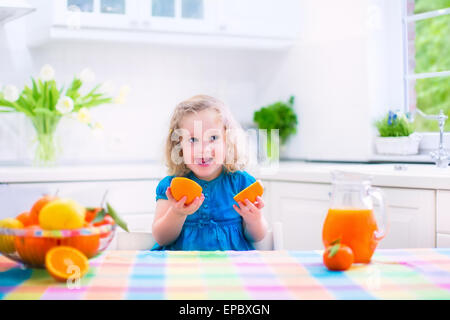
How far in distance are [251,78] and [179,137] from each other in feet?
5.08

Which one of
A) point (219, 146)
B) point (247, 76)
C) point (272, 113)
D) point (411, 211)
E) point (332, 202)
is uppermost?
point (247, 76)

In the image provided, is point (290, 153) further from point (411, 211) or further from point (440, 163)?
point (411, 211)

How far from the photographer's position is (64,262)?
0.76 metres

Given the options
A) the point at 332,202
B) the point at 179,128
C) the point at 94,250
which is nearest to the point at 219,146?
the point at 179,128

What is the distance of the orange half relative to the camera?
2.47 feet

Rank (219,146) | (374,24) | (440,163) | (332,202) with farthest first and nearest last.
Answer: (374,24), (440,163), (219,146), (332,202)

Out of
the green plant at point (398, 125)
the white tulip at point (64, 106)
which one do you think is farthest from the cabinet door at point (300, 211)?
the white tulip at point (64, 106)

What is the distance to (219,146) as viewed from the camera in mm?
1444

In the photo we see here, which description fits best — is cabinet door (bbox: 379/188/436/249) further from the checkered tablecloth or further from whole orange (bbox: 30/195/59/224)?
whole orange (bbox: 30/195/59/224)

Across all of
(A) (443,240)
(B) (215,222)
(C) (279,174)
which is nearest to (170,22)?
(C) (279,174)

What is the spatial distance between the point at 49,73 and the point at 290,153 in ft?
4.18

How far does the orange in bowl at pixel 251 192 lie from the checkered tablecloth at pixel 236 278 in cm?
12

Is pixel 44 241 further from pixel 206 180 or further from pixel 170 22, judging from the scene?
pixel 170 22

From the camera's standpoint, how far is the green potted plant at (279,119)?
273 centimetres
